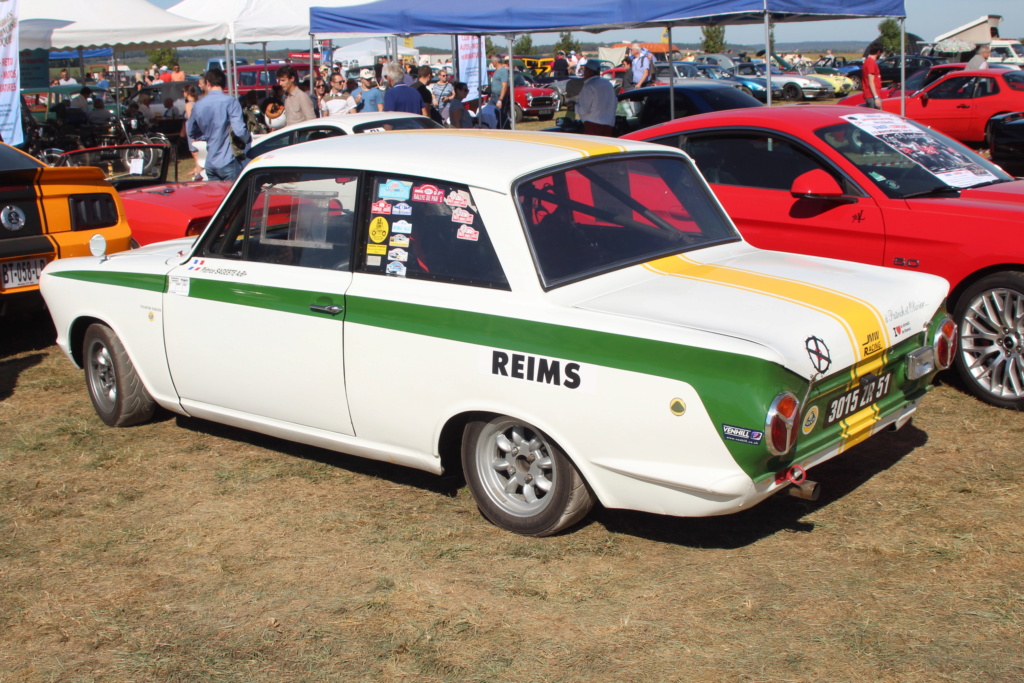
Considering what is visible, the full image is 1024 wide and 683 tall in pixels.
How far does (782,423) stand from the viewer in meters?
3.34

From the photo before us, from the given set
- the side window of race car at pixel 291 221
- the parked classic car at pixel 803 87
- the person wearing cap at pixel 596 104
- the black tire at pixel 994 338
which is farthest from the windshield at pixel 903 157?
the parked classic car at pixel 803 87

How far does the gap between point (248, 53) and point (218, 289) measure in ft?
231

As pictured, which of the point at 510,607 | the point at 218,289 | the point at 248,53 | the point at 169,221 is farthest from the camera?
the point at 248,53

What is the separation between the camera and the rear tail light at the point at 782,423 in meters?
3.32

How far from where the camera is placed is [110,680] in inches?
129

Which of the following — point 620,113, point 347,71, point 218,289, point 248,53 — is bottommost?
point 218,289

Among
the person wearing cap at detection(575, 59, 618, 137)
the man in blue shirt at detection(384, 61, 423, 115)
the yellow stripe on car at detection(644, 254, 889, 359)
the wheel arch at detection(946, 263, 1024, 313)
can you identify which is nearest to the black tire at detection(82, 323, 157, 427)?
the yellow stripe on car at detection(644, 254, 889, 359)

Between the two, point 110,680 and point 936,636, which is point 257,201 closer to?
point 110,680

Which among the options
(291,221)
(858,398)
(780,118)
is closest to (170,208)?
(291,221)

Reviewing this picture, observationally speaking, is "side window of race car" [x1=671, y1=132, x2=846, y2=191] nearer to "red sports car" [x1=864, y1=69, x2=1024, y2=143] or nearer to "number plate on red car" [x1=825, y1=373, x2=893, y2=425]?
"number plate on red car" [x1=825, y1=373, x2=893, y2=425]

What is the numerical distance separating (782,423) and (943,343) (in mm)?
1349

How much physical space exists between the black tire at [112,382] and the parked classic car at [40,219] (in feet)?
4.99

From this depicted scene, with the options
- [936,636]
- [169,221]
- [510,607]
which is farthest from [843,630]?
[169,221]

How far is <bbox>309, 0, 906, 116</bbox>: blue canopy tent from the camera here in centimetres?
1094
